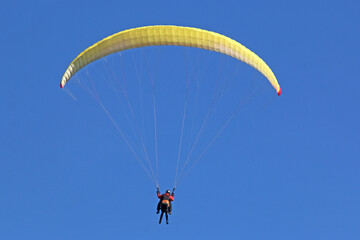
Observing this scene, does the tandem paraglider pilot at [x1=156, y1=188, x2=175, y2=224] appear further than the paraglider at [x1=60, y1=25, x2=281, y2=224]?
Yes

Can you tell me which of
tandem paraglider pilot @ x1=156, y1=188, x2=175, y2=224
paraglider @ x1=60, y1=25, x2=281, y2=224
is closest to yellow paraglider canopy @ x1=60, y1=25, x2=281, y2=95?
paraglider @ x1=60, y1=25, x2=281, y2=224

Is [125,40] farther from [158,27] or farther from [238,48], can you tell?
[238,48]

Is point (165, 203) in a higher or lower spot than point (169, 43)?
lower

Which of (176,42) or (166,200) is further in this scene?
(166,200)

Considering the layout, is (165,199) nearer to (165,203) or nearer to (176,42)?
(165,203)

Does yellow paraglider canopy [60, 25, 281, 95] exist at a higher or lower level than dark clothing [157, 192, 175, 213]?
higher

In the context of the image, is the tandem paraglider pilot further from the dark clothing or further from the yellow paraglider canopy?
the yellow paraglider canopy

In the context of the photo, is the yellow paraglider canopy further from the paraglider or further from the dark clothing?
the dark clothing

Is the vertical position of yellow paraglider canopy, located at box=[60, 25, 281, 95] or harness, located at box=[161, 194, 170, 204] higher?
yellow paraglider canopy, located at box=[60, 25, 281, 95]

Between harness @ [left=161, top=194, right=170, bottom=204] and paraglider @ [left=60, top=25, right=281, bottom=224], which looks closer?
paraglider @ [left=60, top=25, right=281, bottom=224]

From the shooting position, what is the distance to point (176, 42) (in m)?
29.4

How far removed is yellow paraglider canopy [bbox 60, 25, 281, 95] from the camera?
2909cm

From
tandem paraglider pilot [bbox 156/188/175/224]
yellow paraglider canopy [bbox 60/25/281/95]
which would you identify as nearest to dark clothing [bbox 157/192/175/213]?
tandem paraglider pilot [bbox 156/188/175/224]

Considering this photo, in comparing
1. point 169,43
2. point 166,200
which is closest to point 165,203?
point 166,200
